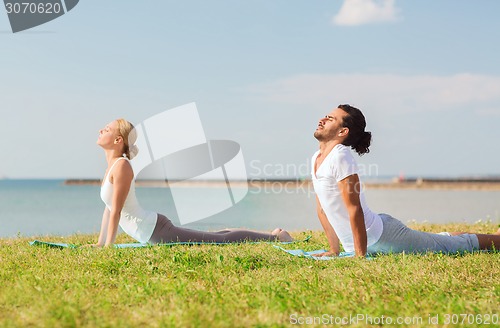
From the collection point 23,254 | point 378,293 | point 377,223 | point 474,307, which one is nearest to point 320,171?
point 377,223

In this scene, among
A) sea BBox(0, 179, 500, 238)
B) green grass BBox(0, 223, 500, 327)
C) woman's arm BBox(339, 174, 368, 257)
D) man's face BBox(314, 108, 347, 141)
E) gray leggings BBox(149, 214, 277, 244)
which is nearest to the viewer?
green grass BBox(0, 223, 500, 327)

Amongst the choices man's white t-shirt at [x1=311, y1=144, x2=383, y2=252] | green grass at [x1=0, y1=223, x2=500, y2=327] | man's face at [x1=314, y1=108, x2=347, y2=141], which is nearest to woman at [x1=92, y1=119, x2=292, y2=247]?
green grass at [x1=0, y1=223, x2=500, y2=327]

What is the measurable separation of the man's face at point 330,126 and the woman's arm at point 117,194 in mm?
2440

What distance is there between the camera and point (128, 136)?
7.14 meters

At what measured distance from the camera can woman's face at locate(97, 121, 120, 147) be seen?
279 inches

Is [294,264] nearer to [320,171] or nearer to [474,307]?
[320,171]

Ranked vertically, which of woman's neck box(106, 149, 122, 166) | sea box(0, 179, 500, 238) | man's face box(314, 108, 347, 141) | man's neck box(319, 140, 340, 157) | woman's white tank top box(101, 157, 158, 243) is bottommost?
sea box(0, 179, 500, 238)

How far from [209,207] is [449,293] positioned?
113 feet

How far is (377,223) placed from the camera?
596cm

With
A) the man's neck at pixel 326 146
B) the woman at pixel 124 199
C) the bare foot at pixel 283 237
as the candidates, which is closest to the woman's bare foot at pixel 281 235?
the bare foot at pixel 283 237

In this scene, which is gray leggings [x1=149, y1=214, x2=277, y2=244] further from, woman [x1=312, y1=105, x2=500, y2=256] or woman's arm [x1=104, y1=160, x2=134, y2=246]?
woman [x1=312, y1=105, x2=500, y2=256]

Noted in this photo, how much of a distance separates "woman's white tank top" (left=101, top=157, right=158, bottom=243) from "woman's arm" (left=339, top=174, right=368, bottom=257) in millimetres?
2656

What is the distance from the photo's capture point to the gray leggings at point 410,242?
6039 mm

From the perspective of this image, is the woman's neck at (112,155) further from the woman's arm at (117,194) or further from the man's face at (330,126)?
the man's face at (330,126)
